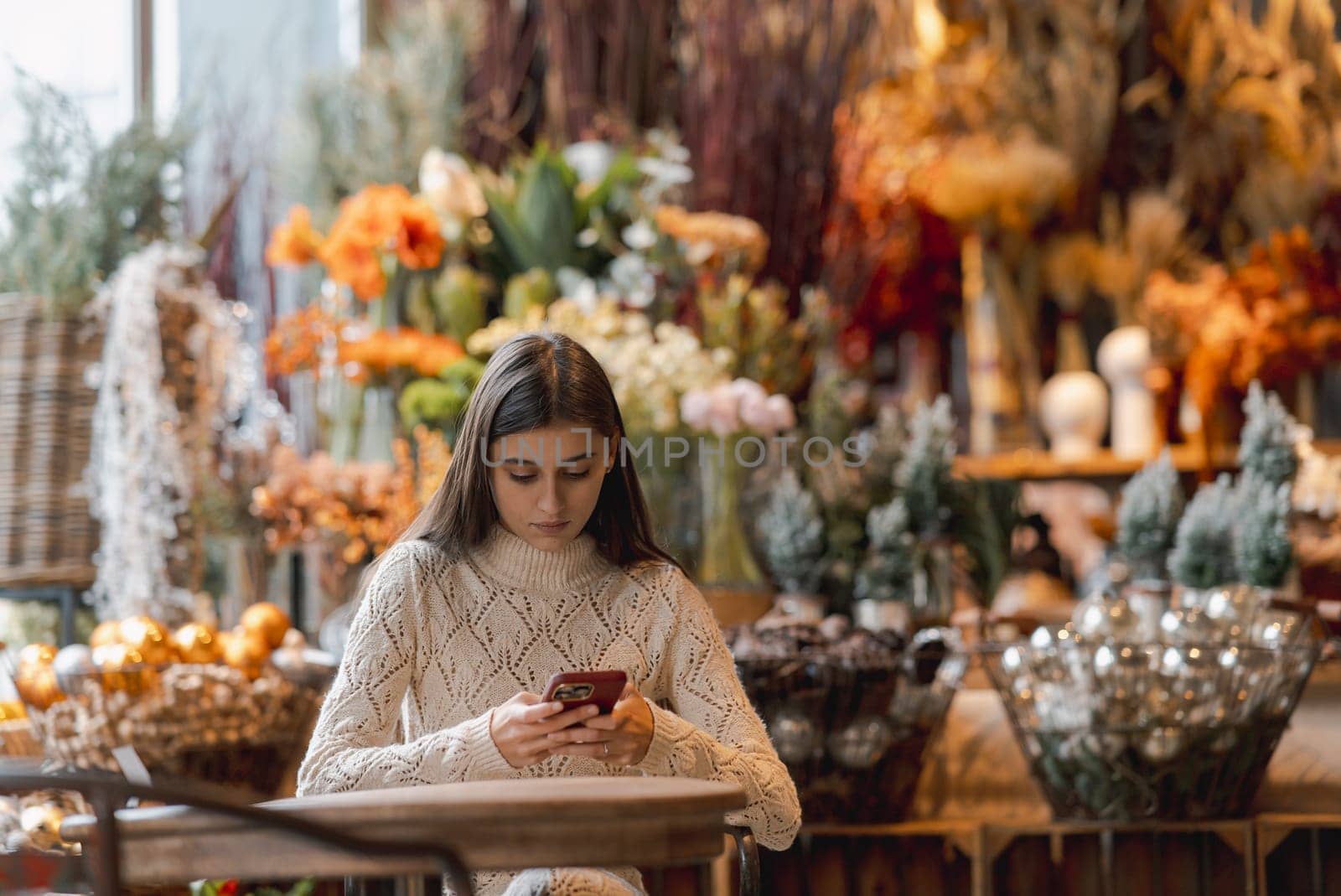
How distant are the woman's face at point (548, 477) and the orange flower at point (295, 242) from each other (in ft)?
4.84

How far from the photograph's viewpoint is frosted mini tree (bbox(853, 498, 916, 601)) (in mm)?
2809

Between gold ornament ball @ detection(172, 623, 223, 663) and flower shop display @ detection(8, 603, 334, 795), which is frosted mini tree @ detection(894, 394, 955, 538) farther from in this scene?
gold ornament ball @ detection(172, 623, 223, 663)

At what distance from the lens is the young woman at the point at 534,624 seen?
166 cm

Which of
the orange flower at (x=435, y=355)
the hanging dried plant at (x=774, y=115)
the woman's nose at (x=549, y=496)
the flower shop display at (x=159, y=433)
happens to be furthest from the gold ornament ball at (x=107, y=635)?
the hanging dried plant at (x=774, y=115)

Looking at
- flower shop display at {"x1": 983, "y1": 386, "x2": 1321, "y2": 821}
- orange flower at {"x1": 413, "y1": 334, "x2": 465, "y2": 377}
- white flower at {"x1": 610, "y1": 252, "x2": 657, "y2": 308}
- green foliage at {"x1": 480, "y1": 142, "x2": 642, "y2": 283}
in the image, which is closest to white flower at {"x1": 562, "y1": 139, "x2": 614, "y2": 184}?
green foliage at {"x1": 480, "y1": 142, "x2": 642, "y2": 283}

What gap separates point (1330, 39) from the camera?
4.18 m

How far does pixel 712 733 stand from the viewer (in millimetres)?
1792

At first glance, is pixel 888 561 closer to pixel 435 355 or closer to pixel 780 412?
pixel 780 412

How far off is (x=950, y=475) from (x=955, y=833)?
79 cm

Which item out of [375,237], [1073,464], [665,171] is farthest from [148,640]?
[1073,464]

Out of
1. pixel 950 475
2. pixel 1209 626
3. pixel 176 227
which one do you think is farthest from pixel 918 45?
pixel 1209 626

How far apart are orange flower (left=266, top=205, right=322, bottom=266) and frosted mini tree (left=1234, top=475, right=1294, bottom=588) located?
171cm

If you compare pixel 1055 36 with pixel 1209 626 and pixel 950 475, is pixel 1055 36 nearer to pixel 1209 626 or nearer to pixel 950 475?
pixel 950 475

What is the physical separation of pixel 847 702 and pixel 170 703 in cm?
95
